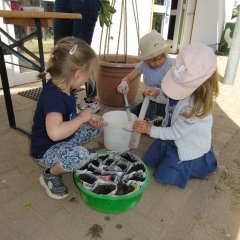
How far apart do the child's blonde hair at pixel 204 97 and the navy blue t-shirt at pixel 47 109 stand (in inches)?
26.0

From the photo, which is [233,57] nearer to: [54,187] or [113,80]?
[113,80]

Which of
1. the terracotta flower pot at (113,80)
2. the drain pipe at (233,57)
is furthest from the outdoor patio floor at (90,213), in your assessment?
the drain pipe at (233,57)

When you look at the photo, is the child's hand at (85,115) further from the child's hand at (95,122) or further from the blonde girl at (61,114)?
the child's hand at (95,122)

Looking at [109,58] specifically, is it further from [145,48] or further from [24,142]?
[24,142]

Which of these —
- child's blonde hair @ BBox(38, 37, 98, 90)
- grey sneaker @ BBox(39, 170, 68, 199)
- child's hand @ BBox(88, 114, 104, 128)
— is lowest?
grey sneaker @ BBox(39, 170, 68, 199)

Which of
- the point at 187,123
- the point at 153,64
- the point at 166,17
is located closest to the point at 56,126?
the point at 187,123

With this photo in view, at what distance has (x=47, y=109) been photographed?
127cm

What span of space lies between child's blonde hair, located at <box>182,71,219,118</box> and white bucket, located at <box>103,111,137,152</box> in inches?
18.1

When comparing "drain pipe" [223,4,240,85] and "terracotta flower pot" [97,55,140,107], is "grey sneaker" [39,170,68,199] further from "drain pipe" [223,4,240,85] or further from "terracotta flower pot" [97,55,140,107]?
"drain pipe" [223,4,240,85]

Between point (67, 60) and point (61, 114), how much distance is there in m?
0.27

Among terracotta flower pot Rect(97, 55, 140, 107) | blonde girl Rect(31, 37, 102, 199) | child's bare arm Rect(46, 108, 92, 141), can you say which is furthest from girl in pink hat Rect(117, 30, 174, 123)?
child's bare arm Rect(46, 108, 92, 141)

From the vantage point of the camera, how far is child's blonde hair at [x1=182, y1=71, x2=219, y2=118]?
4.75 ft

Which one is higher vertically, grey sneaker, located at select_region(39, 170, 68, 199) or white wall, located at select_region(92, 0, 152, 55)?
white wall, located at select_region(92, 0, 152, 55)

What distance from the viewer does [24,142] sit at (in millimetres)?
2051
